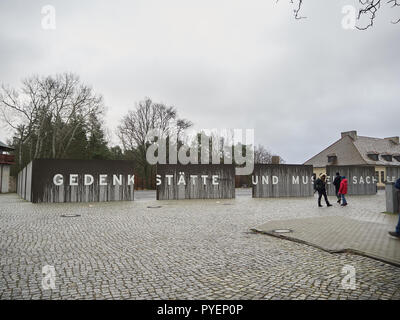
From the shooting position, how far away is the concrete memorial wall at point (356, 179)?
25328 mm

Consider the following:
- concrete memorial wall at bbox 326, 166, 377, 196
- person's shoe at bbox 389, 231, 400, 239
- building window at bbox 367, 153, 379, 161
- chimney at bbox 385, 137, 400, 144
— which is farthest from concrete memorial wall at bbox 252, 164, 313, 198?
chimney at bbox 385, 137, 400, 144

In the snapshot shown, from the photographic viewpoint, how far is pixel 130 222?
9.97m

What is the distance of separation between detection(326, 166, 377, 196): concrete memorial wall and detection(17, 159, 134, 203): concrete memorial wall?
60.0ft

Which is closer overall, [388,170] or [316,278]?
[316,278]

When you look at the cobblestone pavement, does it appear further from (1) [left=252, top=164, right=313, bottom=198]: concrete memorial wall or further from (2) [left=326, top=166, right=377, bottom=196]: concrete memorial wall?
(2) [left=326, top=166, right=377, bottom=196]: concrete memorial wall

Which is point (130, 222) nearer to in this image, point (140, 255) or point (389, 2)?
point (140, 255)

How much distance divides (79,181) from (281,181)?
16308 mm

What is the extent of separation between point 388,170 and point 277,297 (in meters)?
40.0

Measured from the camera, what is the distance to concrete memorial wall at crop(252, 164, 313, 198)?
23031 mm

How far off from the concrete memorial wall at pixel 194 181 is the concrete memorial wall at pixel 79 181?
2.56 m

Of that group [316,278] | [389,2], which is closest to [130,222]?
[316,278]

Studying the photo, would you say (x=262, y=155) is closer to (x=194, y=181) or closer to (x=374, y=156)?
(x=374, y=156)

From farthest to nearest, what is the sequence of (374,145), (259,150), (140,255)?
(259,150), (374,145), (140,255)

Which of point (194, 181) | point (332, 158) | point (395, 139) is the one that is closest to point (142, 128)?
point (194, 181)
